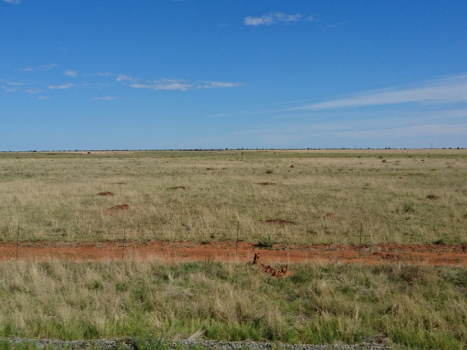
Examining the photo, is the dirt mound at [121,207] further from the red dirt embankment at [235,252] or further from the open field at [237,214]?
the red dirt embankment at [235,252]

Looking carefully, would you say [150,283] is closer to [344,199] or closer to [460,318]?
[460,318]

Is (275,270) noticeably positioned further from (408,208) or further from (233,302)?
(408,208)

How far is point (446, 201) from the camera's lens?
66.5ft

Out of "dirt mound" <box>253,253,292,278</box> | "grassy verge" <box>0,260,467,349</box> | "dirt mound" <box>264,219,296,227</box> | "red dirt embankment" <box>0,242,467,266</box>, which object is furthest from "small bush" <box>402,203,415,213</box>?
"dirt mound" <box>253,253,292,278</box>

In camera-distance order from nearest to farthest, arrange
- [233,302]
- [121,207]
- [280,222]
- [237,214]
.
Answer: [233,302] → [280,222] → [237,214] → [121,207]

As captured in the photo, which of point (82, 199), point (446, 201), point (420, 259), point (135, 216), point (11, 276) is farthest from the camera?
point (82, 199)

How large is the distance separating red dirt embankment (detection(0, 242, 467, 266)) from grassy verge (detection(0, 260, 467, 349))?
1.11 meters

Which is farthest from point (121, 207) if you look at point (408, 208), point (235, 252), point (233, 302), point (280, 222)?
point (408, 208)

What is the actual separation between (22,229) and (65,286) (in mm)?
7593

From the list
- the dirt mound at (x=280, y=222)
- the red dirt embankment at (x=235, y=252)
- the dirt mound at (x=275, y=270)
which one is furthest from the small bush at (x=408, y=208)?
the dirt mound at (x=275, y=270)

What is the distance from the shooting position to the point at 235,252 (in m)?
11.4

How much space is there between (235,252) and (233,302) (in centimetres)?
447

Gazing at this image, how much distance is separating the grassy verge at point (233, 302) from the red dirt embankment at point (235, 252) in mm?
1106

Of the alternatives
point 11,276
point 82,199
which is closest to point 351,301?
point 11,276
